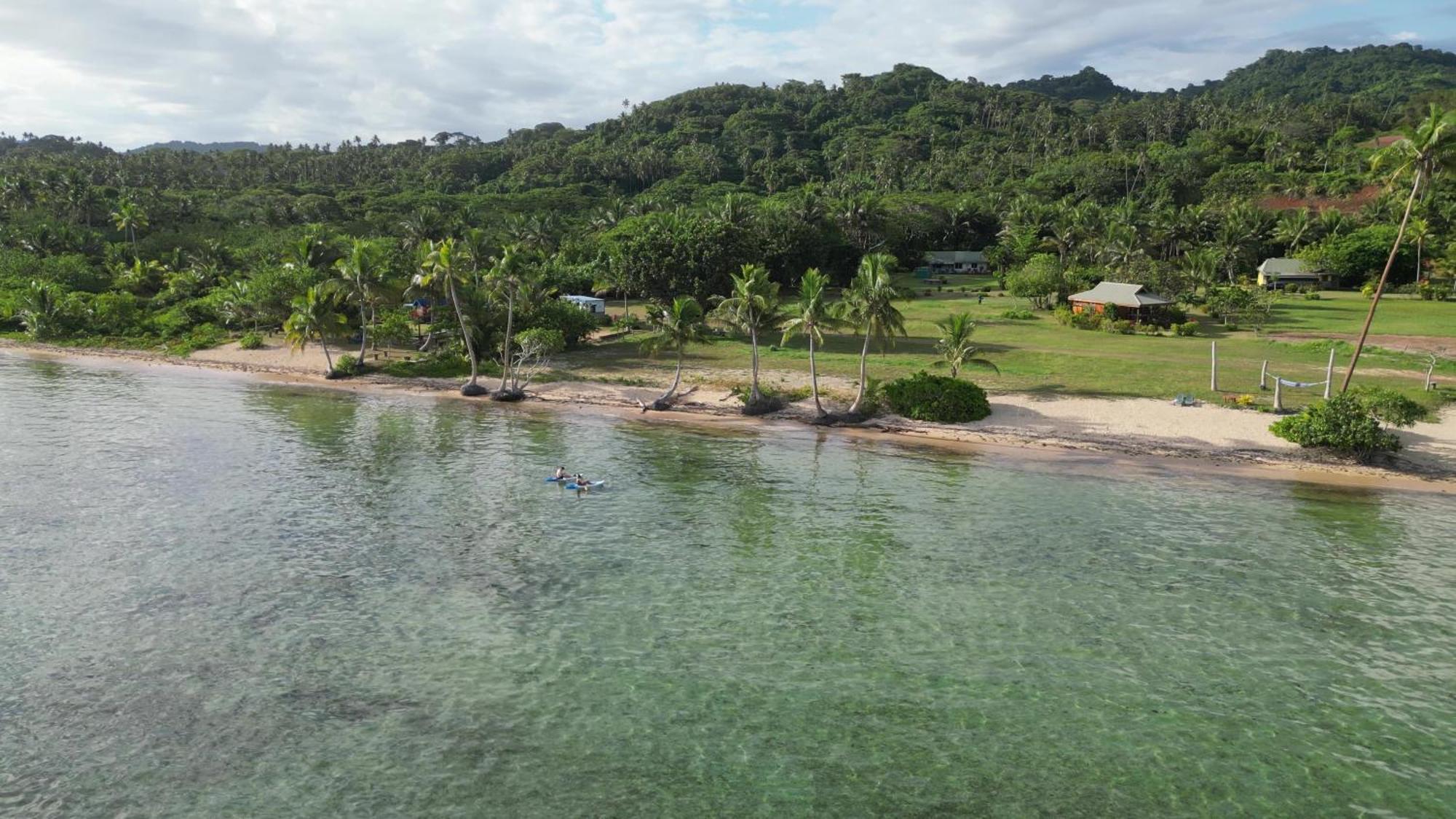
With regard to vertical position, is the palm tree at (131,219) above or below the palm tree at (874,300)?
above

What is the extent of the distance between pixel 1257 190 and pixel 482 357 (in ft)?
444

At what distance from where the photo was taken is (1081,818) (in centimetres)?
1549

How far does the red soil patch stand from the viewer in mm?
129750

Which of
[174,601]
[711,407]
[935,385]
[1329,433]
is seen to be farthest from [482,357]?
[1329,433]

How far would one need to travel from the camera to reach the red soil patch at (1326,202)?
129750mm

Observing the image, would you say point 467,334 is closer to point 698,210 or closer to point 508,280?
point 508,280

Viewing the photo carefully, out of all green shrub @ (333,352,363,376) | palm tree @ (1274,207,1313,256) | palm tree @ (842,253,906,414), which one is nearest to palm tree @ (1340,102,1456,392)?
palm tree @ (842,253,906,414)

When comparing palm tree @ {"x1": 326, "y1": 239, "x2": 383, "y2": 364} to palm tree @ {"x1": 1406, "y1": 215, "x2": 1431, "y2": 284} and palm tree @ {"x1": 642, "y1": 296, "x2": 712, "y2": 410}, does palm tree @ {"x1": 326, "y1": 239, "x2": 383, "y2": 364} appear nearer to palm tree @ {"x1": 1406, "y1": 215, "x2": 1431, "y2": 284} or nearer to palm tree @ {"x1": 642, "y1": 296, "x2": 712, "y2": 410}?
palm tree @ {"x1": 642, "y1": 296, "x2": 712, "y2": 410}

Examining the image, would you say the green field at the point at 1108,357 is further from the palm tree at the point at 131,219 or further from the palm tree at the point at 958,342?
the palm tree at the point at 131,219

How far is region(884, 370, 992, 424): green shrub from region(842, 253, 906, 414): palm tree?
3969 millimetres

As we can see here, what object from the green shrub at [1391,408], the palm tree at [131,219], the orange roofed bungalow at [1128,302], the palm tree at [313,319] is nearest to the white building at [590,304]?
the palm tree at [313,319]

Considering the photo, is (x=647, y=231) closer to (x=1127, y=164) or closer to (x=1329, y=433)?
(x=1329, y=433)

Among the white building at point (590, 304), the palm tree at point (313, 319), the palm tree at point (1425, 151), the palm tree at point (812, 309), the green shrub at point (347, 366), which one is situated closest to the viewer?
the palm tree at point (1425, 151)

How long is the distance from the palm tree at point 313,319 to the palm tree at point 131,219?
55.6 metres
